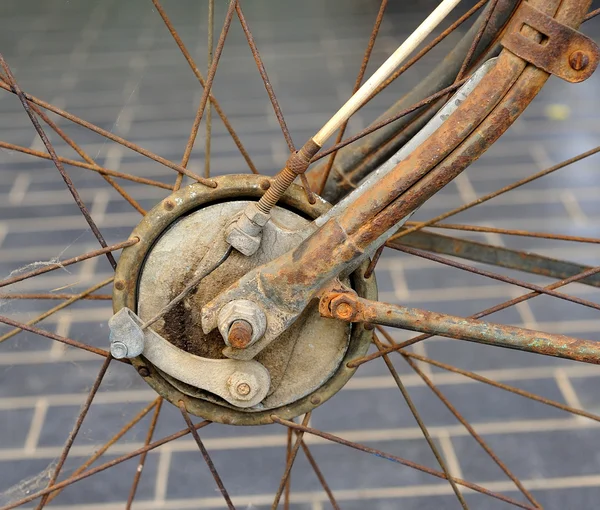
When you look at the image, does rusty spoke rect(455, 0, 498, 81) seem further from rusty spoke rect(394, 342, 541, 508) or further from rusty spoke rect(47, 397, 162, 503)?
rusty spoke rect(47, 397, 162, 503)

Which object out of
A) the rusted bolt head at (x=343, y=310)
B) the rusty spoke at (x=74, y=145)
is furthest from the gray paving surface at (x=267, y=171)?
the rusted bolt head at (x=343, y=310)

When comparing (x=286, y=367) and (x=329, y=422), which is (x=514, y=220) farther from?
(x=286, y=367)

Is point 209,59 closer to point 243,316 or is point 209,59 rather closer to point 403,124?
point 403,124

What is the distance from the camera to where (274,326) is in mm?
897

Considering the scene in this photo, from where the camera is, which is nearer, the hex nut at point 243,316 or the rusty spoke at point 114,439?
the hex nut at point 243,316

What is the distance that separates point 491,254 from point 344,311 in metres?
0.42

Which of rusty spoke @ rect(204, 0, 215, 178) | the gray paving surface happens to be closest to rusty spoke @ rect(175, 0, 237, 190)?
rusty spoke @ rect(204, 0, 215, 178)

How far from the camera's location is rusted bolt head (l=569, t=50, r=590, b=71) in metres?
0.77

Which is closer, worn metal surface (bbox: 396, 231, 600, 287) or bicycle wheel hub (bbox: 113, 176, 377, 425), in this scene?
bicycle wheel hub (bbox: 113, 176, 377, 425)

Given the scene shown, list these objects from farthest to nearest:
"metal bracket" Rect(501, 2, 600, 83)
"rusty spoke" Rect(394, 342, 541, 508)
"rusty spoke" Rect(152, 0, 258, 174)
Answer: "rusty spoke" Rect(394, 342, 541, 508) < "rusty spoke" Rect(152, 0, 258, 174) < "metal bracket" Rect(501, 2, 600, 83)

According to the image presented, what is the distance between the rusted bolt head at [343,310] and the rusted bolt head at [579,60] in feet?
1.05

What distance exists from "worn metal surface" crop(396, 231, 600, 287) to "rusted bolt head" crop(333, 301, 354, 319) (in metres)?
0.36

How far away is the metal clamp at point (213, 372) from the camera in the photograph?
92 cm

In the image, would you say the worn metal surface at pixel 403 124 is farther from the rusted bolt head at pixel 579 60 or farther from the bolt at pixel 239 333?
the bolt at pixel 239 333
